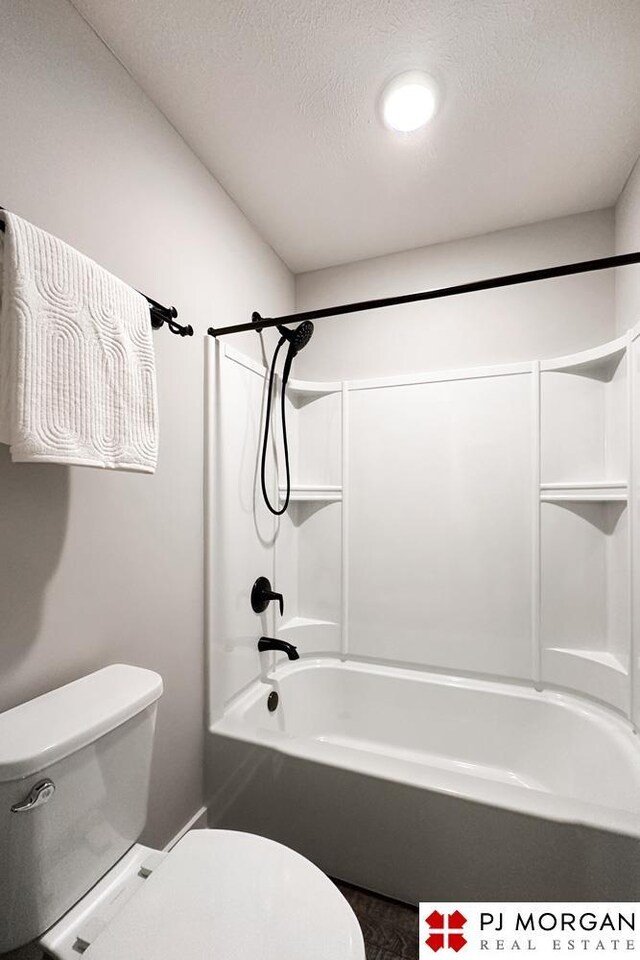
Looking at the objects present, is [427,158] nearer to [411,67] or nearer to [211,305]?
[411,67]

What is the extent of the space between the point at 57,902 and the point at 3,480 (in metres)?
0.84

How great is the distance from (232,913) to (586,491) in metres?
1.76

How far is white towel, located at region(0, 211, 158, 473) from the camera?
828mm

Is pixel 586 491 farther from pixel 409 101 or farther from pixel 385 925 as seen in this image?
pixel 385 925

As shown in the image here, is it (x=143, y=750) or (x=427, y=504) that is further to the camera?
(x=427, y=504)

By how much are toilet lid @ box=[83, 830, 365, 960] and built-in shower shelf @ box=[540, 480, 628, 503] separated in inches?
61.3

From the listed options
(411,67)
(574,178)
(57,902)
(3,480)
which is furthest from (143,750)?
(574,178)

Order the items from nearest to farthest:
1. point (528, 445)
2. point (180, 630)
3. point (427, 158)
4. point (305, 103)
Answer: point (305, 103) → point (180, 630) → point (427, 158) → point (528, 445)

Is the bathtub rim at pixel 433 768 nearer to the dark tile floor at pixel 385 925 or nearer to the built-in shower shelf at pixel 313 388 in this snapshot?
the dark tile floor at pixel 385 925

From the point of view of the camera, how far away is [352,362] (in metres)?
2.26

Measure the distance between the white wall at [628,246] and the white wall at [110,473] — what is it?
152 cm

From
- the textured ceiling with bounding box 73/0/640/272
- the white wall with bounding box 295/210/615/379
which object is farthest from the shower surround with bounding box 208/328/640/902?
the textured ceiling with bounding box 73/0/640/272

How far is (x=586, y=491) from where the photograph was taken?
5.83 feet

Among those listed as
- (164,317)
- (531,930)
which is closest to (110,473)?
(164,317)
